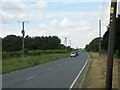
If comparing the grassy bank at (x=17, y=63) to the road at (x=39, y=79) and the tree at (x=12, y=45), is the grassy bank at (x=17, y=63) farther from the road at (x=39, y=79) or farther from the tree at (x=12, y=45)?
the tree at (x=12, y=45)

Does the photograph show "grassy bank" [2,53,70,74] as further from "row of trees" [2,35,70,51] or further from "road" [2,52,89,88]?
"row of trees" [2,35,70,51]

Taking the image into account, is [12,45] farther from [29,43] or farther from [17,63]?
[17,63]

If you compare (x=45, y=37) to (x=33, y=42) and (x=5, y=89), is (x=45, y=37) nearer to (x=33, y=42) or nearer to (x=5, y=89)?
(x=33, y=42)

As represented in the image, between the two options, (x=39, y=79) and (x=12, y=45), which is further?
(x=12, y=45)

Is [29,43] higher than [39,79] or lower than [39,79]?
higher

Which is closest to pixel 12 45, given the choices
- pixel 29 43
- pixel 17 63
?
pixel 29 43

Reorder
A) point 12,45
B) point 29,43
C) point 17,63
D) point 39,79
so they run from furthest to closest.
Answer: point 29,43
point 12,45
point 17,63
point 39,79

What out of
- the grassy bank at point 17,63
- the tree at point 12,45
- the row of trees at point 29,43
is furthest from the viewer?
the row of trees at point 29,43

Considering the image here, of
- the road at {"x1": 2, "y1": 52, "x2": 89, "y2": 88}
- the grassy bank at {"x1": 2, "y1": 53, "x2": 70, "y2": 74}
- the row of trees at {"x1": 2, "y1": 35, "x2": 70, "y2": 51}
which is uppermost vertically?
the row of trees at {"x1": 2, "y1": 35, "x2": 70, "y2": 51}

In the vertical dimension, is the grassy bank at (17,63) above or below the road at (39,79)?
below

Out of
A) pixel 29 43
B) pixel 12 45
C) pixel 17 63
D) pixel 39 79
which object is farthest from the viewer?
pixel 29 43

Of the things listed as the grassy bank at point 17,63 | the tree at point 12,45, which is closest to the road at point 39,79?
the grassy bank at point 17,63

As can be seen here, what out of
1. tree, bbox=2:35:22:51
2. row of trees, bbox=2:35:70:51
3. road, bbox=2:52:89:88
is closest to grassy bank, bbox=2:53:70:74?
road, bbox=2:52:89:88

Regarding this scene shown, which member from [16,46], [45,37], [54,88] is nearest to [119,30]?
[54,88]
